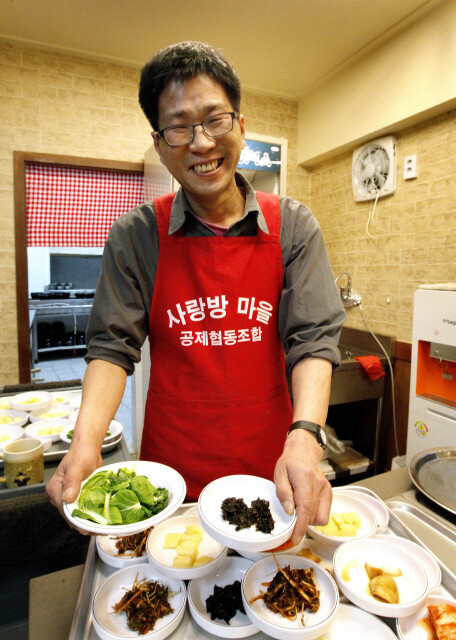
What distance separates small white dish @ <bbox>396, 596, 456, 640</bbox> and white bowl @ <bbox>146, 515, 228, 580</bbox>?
350mm

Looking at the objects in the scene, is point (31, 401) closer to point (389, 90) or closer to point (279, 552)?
point (279, 552)

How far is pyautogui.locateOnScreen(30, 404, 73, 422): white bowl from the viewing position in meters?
2.05

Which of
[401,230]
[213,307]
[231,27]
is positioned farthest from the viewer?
[401,230]

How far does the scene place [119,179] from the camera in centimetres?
369

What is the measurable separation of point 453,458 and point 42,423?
1.74 meters

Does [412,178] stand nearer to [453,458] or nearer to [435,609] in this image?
[453,458]

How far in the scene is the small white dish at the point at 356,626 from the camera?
2.38ft

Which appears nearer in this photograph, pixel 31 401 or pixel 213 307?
pixel 213 307

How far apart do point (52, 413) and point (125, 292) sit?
1.14 meters

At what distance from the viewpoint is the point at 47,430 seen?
187 cm

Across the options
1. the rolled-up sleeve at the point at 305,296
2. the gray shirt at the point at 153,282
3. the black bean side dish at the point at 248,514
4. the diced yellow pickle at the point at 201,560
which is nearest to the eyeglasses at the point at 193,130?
the gray shirt at the point at 153,282

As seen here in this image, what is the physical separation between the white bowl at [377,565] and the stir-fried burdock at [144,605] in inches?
13.4

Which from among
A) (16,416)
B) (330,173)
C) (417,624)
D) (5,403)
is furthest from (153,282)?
(330,173)

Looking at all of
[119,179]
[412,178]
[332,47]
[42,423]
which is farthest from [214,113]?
[119,179]
